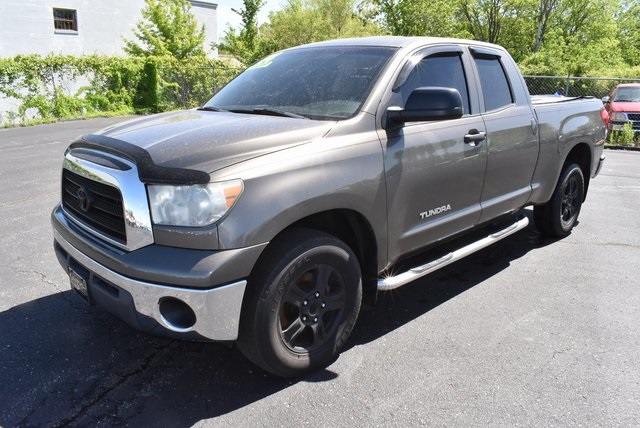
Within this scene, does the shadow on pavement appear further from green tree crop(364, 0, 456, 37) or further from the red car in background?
green tree crop(364, 0, 456, 37)

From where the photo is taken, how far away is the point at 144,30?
89.6 ft

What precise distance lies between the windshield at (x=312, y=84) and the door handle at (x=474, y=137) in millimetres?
826

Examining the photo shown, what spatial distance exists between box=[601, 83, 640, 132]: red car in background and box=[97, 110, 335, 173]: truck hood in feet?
43.9

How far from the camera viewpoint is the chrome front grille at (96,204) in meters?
2.63

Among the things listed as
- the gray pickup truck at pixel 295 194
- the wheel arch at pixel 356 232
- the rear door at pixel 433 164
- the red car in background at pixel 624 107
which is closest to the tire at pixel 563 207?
the gray pickup truck at pixel 295 194

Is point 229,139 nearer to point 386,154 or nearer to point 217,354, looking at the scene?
point 386,154

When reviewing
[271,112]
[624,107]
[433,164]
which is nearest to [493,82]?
[433,164]

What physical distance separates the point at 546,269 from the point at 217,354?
3101 mm

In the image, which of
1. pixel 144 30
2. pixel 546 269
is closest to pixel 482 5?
pixel 144 30

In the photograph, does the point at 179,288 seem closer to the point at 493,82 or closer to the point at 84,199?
the point at 84,199

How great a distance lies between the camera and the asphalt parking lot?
2.64 m

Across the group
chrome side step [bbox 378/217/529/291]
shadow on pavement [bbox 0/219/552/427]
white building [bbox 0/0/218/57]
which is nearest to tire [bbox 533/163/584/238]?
chrome side step [bbox 378/217/529/291]

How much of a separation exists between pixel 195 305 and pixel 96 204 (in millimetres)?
914

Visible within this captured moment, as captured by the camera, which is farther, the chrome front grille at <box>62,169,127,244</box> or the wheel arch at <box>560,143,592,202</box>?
the wheel arch at <box>560,143,592,202</box>
